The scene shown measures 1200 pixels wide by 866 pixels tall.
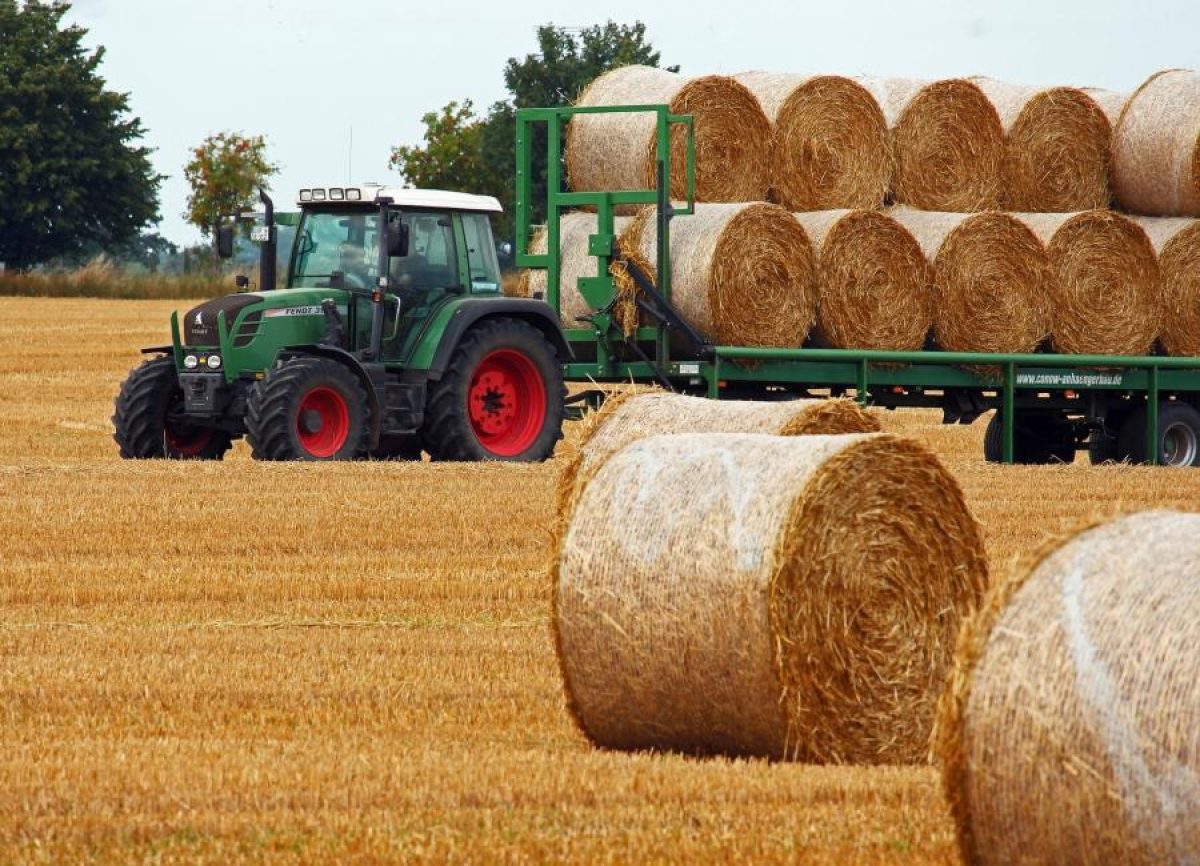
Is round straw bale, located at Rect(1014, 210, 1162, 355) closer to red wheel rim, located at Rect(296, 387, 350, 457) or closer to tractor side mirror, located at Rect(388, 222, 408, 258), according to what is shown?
tractor side mirror, located at Rect(388, 222, 408, 258)

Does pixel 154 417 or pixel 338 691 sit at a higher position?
pixel 154 417

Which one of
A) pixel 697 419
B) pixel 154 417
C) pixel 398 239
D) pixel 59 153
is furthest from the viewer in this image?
pixel 59 153

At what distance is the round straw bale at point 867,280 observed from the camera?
15.5 meters

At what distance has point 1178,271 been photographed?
657 inches

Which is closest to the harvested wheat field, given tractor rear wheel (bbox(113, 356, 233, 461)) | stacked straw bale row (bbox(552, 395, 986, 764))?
stacked straw bale row (bbox(552, 395, 986, 764))

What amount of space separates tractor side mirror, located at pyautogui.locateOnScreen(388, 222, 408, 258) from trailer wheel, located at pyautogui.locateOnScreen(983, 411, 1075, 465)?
5613mm

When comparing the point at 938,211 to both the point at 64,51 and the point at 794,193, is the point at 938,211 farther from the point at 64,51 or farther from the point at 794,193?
the point at 64,51

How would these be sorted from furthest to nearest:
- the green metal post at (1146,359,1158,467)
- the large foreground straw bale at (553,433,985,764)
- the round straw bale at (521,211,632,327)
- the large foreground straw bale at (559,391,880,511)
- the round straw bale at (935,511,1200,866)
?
the green metal post at (1146,359,1158,467) < the round straw bale at (521,211,632,327) < the large foreground straw bale at (559,391,880,511) < the large foreground straw bale at (553,433,985,764) < the round straw bale at (935,511,1200,866)

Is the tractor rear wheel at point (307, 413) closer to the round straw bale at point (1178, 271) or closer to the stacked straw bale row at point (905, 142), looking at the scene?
the stacked straw bale row at point (905, 142)

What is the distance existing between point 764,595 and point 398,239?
9.01 meters

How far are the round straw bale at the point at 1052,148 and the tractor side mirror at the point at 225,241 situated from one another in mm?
5771

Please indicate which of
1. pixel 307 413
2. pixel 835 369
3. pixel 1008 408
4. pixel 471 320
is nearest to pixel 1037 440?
pixel 1008 408

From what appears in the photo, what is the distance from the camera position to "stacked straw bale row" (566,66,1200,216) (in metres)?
15.7

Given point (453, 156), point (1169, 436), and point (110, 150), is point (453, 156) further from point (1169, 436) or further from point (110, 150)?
point (1169, 436)
